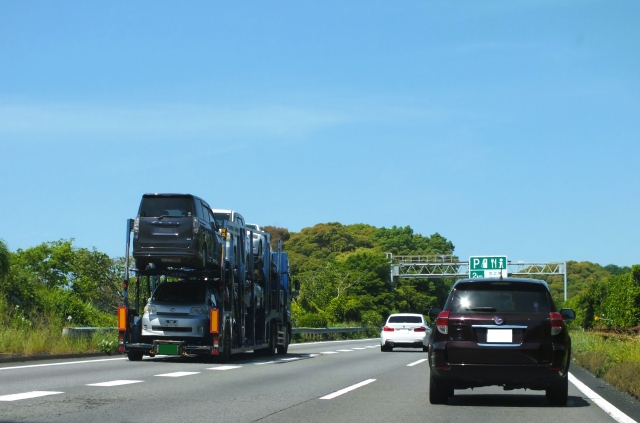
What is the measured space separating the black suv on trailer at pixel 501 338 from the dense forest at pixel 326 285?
16.5 m

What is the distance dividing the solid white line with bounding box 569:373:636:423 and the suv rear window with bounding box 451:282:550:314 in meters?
1.49

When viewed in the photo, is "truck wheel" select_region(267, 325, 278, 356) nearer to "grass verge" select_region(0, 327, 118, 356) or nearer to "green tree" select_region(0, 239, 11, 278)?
"grass verge" select_region(0, 327, 118, 356)

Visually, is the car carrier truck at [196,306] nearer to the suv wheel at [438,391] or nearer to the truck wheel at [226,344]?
the truck wheel at [226,344]

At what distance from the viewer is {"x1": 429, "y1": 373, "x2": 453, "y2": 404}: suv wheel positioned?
1226 cm

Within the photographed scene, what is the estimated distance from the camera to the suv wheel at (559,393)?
1215 centimetres

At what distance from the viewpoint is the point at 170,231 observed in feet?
70.2

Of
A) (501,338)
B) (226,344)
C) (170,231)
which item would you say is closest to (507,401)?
(501,338)

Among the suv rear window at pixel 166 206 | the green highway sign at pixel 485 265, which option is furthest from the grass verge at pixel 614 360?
the green highway sign at pixel 485 265

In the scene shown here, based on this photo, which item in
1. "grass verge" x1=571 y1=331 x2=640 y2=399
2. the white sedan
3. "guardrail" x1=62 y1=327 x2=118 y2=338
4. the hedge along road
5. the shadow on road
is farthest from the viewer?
the white sedan

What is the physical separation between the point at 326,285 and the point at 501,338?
6838cm

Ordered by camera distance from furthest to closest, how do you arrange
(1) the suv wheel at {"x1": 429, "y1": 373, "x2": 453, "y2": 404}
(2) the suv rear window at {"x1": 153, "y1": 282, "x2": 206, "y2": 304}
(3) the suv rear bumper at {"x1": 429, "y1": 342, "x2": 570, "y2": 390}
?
(2) the suv rear window at {"x1": 153, "y1": 282, "x2": 206, "y2": 304}
(1) the suv wheel at {"x1": 429, "y1": 373, "x2": 453, "y2": 404}
(3) the suv rear bumper at {"x1": 429, "y1": 342, "x2": 570, "y2": 390}

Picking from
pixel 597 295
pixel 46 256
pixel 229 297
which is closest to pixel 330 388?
pixel 229 297

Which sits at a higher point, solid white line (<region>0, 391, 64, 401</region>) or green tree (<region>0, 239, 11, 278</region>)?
green tree (<region>0, 239, 11, 278</region>)

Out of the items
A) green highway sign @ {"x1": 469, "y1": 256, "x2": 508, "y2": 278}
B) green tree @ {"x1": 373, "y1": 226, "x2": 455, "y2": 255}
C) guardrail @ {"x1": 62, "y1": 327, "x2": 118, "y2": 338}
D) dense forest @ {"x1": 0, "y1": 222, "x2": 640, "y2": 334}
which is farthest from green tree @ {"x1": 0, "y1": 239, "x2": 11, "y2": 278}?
green tree @ {"x1": 373, "y1": 226, "x2": 455, "y2": 255}
